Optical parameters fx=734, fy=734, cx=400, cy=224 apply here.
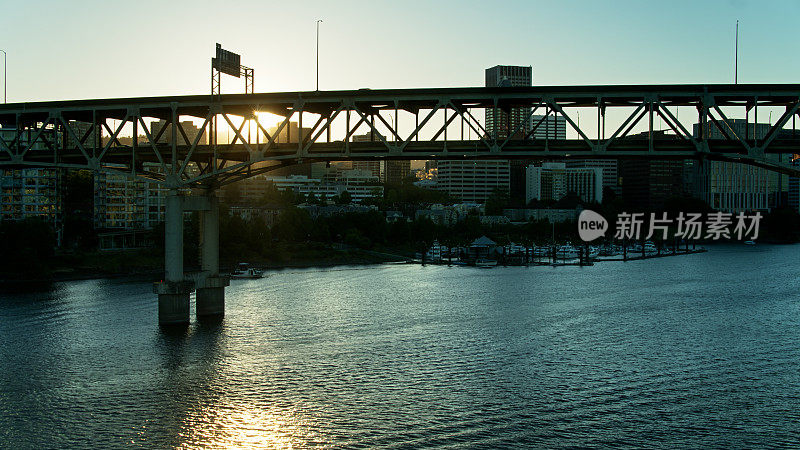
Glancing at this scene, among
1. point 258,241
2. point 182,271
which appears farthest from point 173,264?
point 258,241

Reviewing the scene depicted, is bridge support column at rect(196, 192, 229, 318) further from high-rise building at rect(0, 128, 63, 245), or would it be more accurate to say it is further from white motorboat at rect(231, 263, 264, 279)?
high-rise building at rect(0, 128, 63, 245)

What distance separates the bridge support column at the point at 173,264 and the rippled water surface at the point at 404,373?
85.6 inches

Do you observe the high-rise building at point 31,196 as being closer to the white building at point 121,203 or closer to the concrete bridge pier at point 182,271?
the white building at point 121,203

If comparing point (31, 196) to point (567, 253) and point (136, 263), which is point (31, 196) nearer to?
point (136, 263)

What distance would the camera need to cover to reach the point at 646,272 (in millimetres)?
105188

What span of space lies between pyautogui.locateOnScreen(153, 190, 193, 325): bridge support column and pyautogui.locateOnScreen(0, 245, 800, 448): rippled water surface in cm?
217

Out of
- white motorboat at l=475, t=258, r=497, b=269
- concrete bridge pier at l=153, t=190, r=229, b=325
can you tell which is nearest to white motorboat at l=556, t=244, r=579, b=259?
white motorboat at l=475, t=258, r=497, b=269

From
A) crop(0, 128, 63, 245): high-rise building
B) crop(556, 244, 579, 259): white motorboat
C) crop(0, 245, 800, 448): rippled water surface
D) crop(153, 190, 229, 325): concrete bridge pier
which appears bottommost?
crop(0, 245, 800, 448): rippled water surface

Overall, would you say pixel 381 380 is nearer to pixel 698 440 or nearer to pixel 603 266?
pixel 698 440

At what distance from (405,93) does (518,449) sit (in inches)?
905

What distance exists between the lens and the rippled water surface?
29234 millimetres

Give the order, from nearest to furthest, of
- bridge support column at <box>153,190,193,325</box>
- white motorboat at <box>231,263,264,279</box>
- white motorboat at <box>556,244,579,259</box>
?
bridge support column at <box>153,190,193,325</box>
white motorboat at <box>231,263,264,279</box>
white motorboat at <box>556,244,579,259</box>

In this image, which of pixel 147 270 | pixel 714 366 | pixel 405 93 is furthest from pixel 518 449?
pixel 147 270

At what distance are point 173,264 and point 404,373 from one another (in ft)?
59.1
